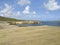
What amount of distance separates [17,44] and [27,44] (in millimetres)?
507

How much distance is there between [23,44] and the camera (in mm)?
6492

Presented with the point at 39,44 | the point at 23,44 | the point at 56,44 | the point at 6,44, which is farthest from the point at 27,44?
the point at 56,44

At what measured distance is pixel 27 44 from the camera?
6453mm

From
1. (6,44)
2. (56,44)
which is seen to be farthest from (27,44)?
(56,44)

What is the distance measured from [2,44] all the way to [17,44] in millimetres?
758

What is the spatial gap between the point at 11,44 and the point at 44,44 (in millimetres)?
1661

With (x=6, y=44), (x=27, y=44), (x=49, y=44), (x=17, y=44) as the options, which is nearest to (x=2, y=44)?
(x=6, y=44)

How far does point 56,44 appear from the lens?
6.51 metres

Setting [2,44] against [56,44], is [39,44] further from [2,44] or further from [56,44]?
[2,44]

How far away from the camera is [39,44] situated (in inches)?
254

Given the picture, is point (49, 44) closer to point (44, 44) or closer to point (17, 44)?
point (44, 44)

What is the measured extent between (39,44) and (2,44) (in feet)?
6.14

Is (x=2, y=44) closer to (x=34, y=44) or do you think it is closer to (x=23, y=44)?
(x=23, y=44)

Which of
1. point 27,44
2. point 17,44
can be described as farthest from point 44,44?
point 17,44
